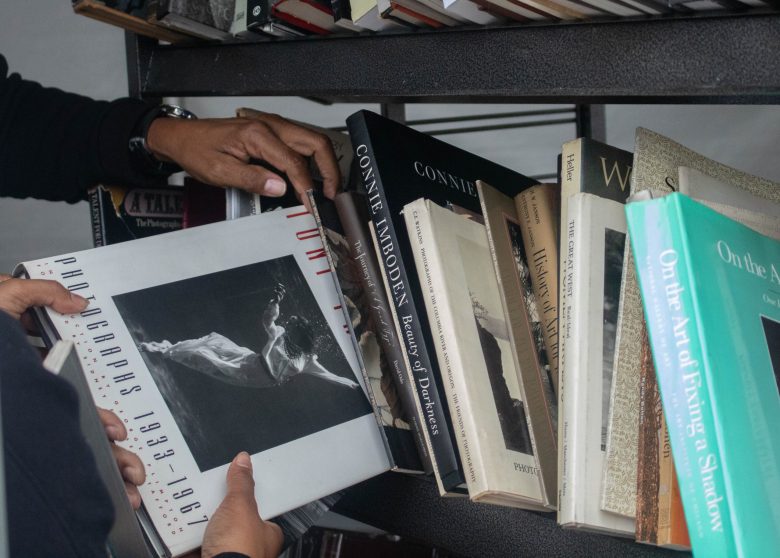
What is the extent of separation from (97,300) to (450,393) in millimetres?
322

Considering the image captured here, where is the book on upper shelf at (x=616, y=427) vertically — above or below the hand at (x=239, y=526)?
above

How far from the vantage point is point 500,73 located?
0.60 m

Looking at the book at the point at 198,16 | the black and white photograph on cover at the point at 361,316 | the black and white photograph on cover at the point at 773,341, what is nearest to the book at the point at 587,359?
the black and white photograph on cover at the point at 773,341

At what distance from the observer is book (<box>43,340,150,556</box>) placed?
393 millimetres

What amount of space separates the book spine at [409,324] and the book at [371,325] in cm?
4

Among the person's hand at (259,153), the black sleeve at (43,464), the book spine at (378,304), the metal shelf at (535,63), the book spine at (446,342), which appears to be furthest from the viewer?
the person's hand at (259,153)

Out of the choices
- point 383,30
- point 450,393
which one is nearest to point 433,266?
point 450,393

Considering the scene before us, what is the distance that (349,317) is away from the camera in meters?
0.72

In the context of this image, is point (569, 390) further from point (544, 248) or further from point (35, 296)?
point (35, 296)

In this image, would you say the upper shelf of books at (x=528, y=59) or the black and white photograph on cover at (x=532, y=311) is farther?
the black and white photograph on cover at (x=532, y=311)

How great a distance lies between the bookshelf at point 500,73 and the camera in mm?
466

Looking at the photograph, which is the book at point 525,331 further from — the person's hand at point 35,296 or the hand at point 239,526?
the person's hand at point 35,296

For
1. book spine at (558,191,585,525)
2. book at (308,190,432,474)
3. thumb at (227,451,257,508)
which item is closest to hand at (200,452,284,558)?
thumb at (227,451,257,508)

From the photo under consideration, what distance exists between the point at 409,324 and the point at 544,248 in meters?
0.14
